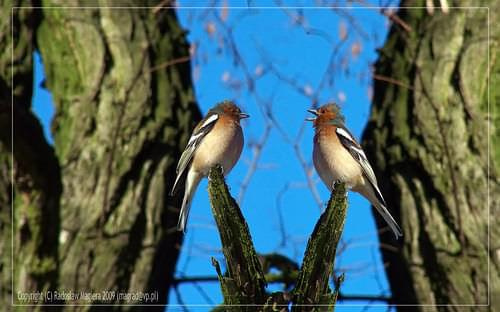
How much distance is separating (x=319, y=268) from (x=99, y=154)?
17.7ft

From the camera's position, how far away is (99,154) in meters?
8.98

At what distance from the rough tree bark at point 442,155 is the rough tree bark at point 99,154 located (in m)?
2.87

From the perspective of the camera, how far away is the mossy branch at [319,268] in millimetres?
4168

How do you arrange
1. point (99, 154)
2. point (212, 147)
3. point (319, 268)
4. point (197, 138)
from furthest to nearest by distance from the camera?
point (99, 154)
point (197, 138)
point (212, 147)
point (319, 268)

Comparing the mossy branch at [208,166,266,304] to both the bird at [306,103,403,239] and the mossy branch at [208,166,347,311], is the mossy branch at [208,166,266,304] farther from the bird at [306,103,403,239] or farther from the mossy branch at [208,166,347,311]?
the bird at [306,103,403,239]

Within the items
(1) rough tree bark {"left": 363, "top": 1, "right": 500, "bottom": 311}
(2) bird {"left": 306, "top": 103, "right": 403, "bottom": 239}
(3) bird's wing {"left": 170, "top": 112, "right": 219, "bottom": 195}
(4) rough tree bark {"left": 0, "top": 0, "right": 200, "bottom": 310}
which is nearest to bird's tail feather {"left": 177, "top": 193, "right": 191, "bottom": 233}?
(3) bird's wing {"left": 170, "top": 112, "right": 219, "bottom": 195}

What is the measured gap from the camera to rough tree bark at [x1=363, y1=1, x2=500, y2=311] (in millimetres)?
8844

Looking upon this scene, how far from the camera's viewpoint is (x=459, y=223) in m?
8.86

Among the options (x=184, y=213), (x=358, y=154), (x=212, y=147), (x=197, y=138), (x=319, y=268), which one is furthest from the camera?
(x=358, y=154)

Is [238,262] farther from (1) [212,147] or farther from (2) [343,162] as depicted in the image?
(2) [343,162]

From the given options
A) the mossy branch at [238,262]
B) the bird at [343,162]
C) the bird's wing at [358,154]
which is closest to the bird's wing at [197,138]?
the bird at [343,162]

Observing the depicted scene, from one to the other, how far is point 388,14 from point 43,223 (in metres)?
5.13

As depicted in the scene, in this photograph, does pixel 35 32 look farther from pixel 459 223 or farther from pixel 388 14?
pixel 459 223

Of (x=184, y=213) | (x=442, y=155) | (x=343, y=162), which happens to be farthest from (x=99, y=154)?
(x=442, y=155)
